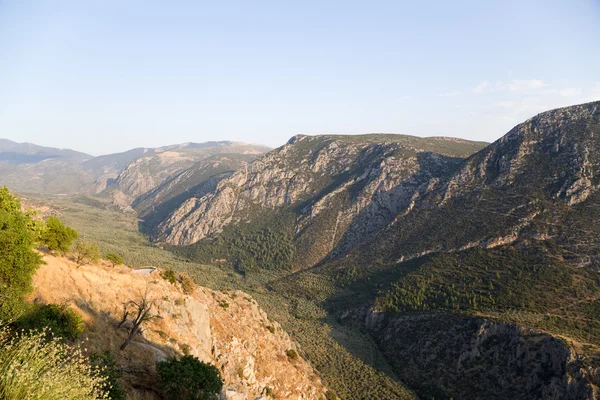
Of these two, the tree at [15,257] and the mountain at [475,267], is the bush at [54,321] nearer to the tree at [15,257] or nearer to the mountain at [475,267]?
the tree at [15,257]

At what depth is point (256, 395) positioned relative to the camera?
147 feet

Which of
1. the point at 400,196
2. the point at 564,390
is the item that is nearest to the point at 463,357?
the point at 564,390

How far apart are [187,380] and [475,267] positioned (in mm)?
108416

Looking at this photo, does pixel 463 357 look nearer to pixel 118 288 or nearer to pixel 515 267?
pixel 515 267

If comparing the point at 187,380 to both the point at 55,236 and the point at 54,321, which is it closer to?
the point at 54,321

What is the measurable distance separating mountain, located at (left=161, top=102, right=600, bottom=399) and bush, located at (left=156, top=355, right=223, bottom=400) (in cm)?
6469

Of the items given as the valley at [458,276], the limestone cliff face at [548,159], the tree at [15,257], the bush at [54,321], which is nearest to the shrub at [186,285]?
the tree at [15,257]

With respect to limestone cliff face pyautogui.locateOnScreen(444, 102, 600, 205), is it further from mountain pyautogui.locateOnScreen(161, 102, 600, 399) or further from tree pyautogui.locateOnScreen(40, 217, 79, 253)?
tree pyautogui.locateOnScreen(40, 217, 79, 253)

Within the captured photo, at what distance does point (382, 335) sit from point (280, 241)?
347 feet

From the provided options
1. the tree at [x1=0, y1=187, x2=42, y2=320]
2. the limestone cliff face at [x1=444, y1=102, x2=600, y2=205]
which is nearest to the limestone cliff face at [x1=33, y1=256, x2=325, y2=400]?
the tree at [x1=0, y1=187, x2=42, y2=320]

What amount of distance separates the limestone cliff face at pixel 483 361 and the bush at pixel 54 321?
75.4 meters

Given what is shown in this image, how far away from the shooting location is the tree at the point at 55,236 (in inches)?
1722

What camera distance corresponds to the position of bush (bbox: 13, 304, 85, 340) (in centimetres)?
2264

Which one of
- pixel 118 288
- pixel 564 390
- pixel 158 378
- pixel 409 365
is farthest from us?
pixel 409 365
